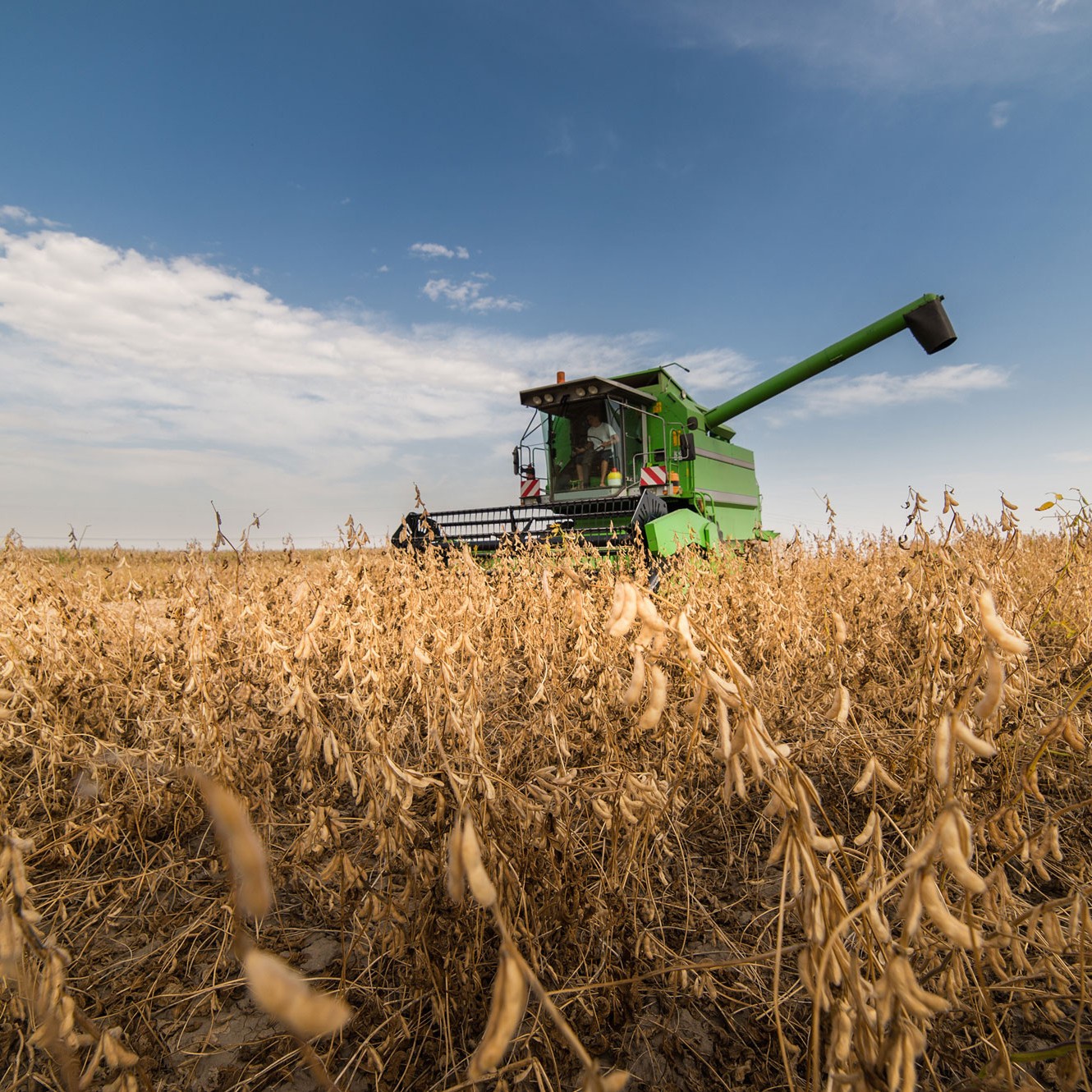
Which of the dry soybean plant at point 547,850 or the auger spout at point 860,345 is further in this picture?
the auger spout at point 860,345

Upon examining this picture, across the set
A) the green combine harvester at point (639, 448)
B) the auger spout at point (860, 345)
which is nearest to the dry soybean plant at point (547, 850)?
the green combine harvester at point (639, 448)

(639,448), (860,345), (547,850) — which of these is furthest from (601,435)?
(547,850)

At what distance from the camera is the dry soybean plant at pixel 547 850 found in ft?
2.28

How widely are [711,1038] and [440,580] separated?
2383 millimetres

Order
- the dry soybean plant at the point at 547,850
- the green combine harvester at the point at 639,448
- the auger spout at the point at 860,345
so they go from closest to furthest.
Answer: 1. the dry soybean plant at the point at 547,850
2. the green combine harvester at the point at 639,448
3. the auger spout at the point at 860,345

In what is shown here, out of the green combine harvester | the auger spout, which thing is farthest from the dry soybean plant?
the auger spout

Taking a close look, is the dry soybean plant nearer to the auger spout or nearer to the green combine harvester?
the green combine harvester

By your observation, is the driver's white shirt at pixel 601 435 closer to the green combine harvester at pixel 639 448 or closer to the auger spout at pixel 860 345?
the green combine harvester at pixel 639 448

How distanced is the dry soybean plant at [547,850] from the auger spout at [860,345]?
7216 millimetres

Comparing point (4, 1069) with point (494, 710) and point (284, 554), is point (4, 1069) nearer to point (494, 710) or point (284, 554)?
point (494, 710)

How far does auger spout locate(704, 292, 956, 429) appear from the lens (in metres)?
8.37

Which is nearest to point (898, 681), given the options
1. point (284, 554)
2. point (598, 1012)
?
point (598, 1012)

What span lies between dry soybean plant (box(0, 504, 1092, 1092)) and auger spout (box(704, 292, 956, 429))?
7216mm

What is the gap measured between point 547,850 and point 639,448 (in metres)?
7.10
